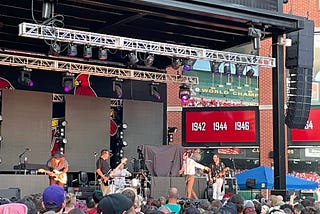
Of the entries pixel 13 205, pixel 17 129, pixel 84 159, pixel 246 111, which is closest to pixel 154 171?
pixel 84 159

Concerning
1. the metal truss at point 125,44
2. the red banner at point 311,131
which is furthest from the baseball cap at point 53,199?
the red banner at point 311,131

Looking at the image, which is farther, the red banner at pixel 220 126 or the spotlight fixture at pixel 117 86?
the red banner at pixel 220 126

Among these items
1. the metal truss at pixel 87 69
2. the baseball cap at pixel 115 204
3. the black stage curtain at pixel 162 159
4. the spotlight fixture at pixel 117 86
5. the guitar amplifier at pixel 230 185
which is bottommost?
the guitar amplifier at pixel 230 185

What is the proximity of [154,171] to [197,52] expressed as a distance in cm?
403

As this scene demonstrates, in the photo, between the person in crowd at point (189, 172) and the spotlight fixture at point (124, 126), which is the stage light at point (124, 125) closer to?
the spotlight fixture at point (124, 126)

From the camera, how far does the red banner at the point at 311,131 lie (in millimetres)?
21372

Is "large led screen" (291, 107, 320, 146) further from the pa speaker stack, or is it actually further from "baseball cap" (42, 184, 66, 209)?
"baseball cap" (42, 184, 66, 209)

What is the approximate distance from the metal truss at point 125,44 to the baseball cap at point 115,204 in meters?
9.47

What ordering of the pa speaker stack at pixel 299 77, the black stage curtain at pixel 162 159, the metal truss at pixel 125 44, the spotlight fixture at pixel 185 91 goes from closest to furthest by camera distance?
1. the metal truss at pixel 125 44
2. the pa speaker stack at pixel 299 77
3. the black stage curtain at pixel 162 159
4. the spotlight fixture at pixel 185 91

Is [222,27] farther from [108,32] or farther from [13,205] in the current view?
[13,205]

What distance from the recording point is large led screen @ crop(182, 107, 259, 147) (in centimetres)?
2194

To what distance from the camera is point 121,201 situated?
336 centimetres

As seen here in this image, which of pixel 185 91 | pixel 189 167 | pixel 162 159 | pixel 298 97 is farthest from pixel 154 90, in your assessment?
pixel 298 97

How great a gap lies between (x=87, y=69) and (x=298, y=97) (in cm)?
651
